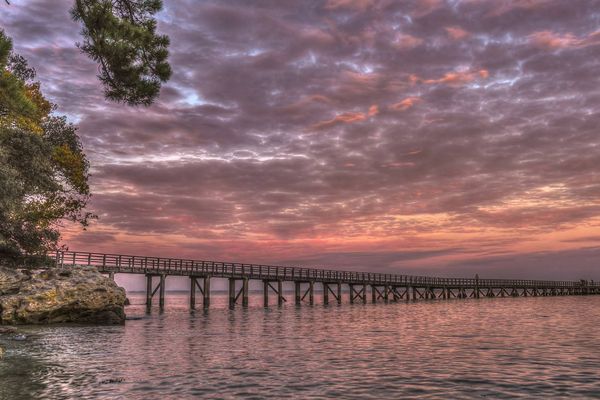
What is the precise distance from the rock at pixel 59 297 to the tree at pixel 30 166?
3038mm

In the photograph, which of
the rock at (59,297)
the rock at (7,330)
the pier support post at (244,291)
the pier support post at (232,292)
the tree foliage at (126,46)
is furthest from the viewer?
the pier support post at (232,292)

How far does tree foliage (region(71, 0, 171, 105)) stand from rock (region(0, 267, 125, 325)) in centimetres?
1738

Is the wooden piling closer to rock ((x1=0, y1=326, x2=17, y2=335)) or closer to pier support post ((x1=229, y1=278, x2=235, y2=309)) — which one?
pier support post ((x1=229, y1=278, x2=235, y2=309))

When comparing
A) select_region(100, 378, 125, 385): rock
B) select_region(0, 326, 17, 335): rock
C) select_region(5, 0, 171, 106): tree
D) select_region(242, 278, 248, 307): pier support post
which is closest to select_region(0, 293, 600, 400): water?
select_region(100, 378, 125, 385): rock

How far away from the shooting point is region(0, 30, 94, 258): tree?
12.7 m

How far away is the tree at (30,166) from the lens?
41.5 feet

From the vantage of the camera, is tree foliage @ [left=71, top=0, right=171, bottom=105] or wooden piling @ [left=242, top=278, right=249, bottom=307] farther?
wooden piling @ [left=242, top=278, right=249, bottom=307]

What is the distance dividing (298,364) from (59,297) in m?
16.9

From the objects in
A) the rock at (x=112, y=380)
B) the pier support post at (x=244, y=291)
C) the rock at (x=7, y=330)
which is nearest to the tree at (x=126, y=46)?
the rock at (x=112, y=380)

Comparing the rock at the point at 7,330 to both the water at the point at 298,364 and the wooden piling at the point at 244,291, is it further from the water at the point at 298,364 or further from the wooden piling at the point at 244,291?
the wooden piling at the point at 244,291

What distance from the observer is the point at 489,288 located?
87812 millimetres

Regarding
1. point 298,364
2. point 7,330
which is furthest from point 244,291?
point 298,364

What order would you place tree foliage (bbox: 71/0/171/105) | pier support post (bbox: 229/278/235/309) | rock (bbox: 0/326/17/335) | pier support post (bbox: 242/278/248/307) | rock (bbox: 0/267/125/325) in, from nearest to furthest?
tree foliage (bbox: 71/0/171/105), rock (bbox: 0/326/17/335), rock (bbox: 0/267/125/325), pier support post (bbox: 242/278/248/307), pier support post (bbox: 229/278/235/309)

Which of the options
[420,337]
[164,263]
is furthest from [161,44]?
[164,263]
